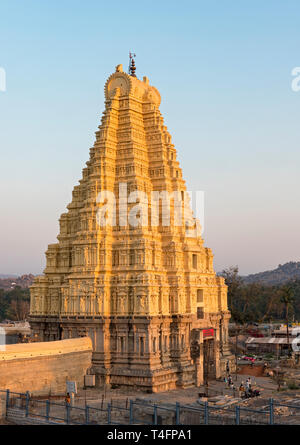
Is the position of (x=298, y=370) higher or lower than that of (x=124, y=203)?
lower

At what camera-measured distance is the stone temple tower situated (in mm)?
38000

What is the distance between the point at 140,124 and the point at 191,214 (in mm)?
8961

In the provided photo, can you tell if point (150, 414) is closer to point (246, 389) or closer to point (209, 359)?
point (246, 389)

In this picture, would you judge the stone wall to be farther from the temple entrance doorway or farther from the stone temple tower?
the temple entrance doorway

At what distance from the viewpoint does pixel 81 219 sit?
41.6 metres

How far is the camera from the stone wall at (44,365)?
31.4 metres

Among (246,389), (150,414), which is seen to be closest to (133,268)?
(246,389)

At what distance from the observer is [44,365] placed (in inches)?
1325

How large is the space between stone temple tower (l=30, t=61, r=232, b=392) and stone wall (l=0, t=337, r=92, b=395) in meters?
1.75

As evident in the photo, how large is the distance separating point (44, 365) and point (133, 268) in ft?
31.3

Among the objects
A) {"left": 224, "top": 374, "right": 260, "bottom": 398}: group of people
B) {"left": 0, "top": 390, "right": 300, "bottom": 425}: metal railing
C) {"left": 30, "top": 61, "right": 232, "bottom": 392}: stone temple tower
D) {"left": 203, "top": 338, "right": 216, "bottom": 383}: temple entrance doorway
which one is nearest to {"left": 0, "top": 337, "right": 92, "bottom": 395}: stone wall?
{"left": 30, "top": 61, "right": 232, "bottom": 392}: stone temple tower

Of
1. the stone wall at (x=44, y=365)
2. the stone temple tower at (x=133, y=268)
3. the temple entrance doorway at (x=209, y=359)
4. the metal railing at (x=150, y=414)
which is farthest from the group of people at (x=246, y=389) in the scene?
the stone wall at (x=44, y=365)
